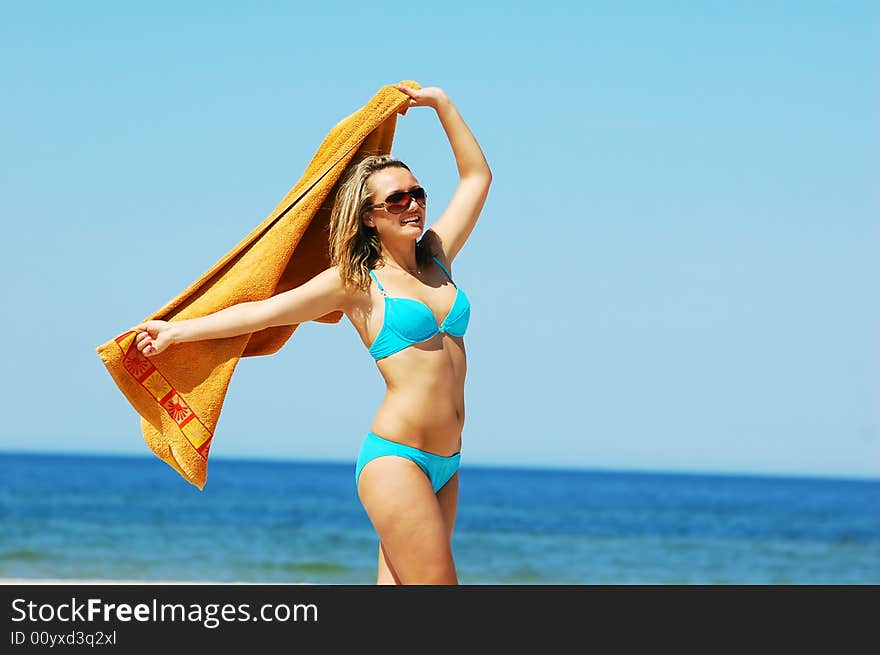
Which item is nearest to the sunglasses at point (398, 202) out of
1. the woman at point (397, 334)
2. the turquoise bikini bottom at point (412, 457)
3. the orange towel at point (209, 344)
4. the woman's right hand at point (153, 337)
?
the woman at point (397, 334)

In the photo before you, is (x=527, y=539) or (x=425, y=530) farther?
(x=527, y=539)

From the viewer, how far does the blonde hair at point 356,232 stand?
14.1 ft

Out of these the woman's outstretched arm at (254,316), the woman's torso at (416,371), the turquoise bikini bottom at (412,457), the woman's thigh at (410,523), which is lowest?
the woman's thigh at (410,523)

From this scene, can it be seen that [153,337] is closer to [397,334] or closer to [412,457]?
[397,334]

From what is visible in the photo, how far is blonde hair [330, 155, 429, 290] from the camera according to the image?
429 cm

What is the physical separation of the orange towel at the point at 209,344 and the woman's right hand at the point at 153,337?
0.05 meters

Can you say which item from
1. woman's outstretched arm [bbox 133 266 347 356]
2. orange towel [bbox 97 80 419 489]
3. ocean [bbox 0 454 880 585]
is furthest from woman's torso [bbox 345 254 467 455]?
ocean [bbox 0 454 880 585]

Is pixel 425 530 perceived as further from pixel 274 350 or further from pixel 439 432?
pixel 274 350

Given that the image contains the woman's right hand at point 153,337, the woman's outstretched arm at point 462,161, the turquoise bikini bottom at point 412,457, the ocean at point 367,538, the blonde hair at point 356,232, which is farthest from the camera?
the ocean at point 367,538

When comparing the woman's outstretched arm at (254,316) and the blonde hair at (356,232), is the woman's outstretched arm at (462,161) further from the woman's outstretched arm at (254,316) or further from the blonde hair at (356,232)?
the woman's outstretched arm at (254,316)

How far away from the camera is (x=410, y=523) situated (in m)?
4.06

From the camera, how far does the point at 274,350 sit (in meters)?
4.89
